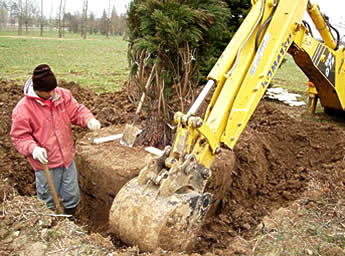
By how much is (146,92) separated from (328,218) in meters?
2.39

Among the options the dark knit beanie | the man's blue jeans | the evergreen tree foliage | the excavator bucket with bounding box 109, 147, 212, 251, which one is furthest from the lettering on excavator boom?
the man's blue jeans

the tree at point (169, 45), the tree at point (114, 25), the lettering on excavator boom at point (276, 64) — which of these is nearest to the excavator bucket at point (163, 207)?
the lettering on excavator boom at point (276, 64)

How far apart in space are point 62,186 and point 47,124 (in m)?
0.76

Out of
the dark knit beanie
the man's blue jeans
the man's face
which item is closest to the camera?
the dark knit beanie

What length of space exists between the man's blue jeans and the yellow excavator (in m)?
1.08

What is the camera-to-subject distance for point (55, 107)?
3689 mm

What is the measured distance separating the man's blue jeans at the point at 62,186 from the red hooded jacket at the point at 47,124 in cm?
10

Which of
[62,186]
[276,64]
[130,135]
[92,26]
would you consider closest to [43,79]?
[62,186]

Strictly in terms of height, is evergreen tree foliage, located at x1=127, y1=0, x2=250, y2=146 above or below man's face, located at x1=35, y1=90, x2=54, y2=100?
above

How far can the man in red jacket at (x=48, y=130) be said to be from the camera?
3418 millimetres

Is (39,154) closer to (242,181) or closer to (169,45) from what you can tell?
(169,45)

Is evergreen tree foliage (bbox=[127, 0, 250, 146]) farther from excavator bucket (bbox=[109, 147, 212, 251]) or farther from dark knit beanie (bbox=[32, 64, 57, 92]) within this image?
excavator bucket (bbox=[109, 147, 212, 251])

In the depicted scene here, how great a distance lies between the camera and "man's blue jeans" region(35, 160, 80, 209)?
377 cm

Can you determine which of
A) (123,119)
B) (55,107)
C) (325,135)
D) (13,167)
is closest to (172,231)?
(55,107)
